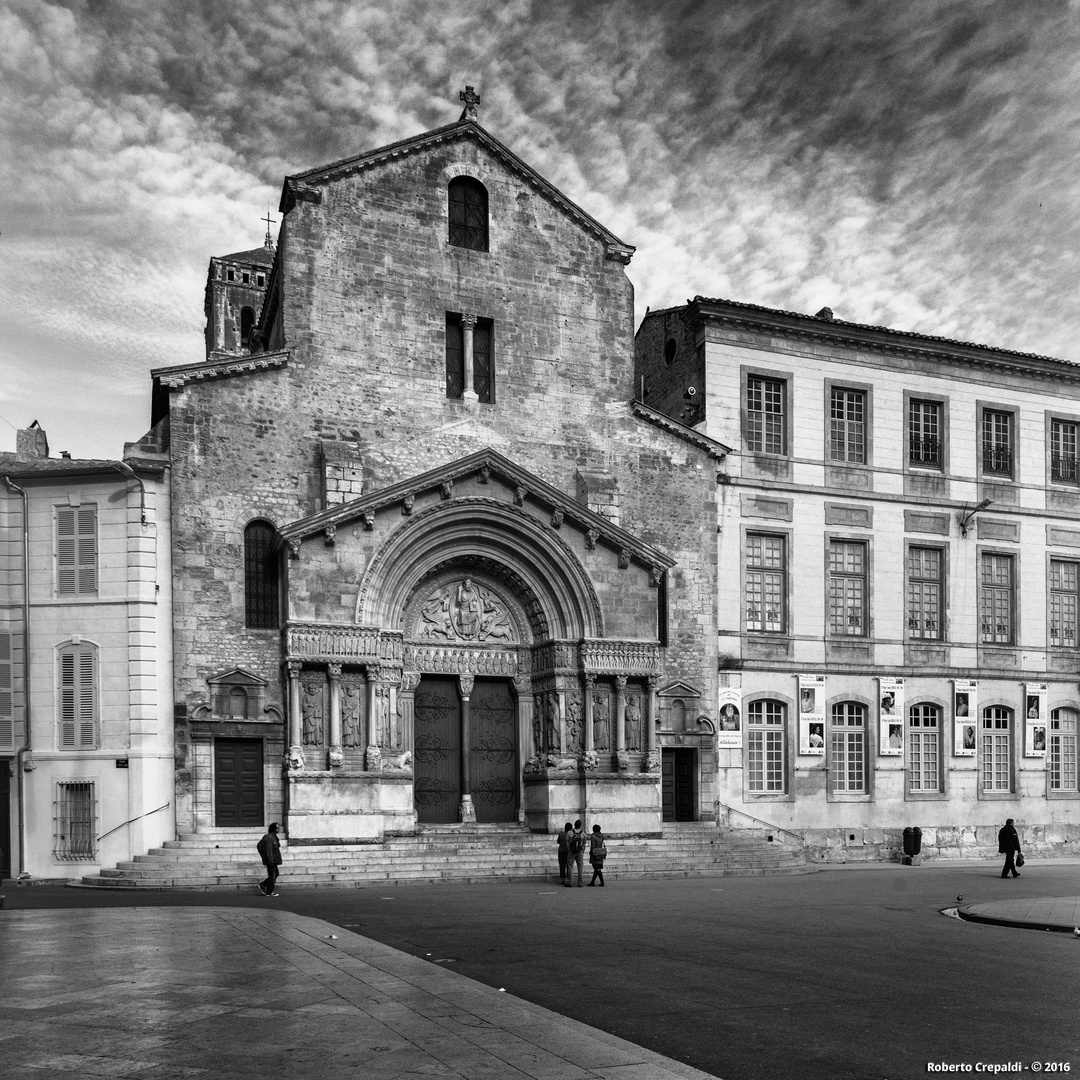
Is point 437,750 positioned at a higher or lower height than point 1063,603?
lower

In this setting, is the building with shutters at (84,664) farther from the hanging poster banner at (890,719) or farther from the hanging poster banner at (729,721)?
the hanging poster banner at (890,719)

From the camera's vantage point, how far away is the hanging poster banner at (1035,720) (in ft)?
117

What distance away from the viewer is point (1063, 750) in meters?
36.5

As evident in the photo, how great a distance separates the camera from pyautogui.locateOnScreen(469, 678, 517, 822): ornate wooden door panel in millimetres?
29516

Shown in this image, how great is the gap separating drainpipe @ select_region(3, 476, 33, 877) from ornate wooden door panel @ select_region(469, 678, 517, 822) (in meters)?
9.68

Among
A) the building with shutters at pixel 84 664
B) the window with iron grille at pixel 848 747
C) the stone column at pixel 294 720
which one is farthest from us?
the window with iron grille at pixel 848 747

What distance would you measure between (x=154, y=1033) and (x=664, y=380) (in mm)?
27493

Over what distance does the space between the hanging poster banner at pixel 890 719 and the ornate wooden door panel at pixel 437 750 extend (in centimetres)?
1161

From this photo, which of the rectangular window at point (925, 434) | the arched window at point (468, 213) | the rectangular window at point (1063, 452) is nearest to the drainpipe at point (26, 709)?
the arched window at point (468, 213)

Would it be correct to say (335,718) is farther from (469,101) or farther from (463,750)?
(469,101)

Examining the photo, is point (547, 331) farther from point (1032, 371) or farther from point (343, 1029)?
point (343, 1029)

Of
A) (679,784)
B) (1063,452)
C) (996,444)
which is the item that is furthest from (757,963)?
(1063,452)

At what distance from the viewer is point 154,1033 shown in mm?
9414

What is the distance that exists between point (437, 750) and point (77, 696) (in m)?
8.05
